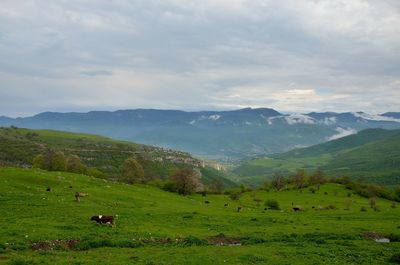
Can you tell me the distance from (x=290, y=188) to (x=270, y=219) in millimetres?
80148

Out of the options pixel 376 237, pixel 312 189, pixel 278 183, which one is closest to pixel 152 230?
pixel 376 237

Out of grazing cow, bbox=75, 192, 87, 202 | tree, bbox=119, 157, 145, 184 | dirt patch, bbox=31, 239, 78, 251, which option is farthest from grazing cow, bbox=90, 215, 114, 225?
tree, bbox=119, 157, 145, 184

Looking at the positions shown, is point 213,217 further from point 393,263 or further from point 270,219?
point 393,263

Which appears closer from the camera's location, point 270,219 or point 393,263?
point 393,263

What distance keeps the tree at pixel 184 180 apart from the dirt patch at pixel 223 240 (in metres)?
57.2

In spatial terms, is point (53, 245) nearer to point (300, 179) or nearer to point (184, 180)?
point (184, 180)

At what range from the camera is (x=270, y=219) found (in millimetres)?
52562

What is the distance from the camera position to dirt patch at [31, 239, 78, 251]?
29752 millimetres

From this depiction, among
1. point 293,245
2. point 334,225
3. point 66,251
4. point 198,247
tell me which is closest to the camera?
point 66,251

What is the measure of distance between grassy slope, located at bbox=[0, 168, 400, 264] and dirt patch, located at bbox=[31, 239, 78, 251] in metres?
0.72

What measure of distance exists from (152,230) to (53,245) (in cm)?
1015

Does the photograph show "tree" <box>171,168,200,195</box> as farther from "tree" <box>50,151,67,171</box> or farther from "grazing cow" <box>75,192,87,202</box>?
"grazing cow" <box>75,192,87,202</box>

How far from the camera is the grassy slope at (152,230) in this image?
29.6m

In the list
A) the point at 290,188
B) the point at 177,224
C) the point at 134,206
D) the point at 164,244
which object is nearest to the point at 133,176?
the point at 290,188
